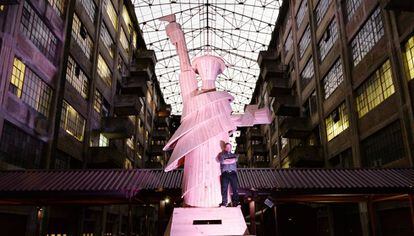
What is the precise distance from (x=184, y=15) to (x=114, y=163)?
75.1 ft

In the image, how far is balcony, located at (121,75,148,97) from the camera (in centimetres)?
3806

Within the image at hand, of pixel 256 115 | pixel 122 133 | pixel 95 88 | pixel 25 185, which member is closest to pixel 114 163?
pixel 122 133

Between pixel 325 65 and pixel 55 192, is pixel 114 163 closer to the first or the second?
pixel 55 192

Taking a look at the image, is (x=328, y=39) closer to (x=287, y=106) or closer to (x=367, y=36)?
(x=367, y=36)

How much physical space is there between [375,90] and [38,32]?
18482 mm

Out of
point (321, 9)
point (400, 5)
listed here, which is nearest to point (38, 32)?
point (400, 5)

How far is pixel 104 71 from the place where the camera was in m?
31.9

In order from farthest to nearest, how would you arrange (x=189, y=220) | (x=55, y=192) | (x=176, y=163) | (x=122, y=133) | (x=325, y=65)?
(x=122, y=133) < (x=325, y=65) < (x=55, y=192) < (x=176, y=163) < (x=189, y=220)

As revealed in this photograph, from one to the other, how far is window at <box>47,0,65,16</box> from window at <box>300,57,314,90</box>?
19989 mm

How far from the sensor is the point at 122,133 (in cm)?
3028

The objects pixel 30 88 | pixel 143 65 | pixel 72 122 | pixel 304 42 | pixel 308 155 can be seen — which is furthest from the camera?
pixel 143 65

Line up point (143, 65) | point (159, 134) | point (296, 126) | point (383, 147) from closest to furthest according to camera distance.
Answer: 1. point (383, 147)
2. point (296, 126)
3. point (143, 65)
4. point (159, 134)

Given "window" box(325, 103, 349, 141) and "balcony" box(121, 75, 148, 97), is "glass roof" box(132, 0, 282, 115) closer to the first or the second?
"balcony" box(121, 75, 148, 97)

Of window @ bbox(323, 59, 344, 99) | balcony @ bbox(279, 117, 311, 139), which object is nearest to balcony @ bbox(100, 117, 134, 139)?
balcony @ bbox(279, 117, 311, 139)
